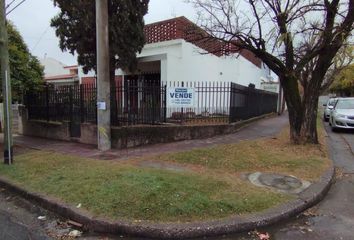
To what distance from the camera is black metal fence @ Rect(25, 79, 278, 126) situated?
35.9 feet

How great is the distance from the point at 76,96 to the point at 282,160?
7.24 m

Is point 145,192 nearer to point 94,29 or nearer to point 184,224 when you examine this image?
point 184,224

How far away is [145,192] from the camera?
5578 millimetres

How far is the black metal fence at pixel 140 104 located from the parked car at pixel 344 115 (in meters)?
4.04

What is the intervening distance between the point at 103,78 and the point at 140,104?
5.44 feet

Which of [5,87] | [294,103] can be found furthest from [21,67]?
[294,103]

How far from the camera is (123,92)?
10906mm

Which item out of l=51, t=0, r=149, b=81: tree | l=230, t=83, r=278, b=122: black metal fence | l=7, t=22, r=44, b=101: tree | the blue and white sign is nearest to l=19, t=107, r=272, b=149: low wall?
l=230, t=83, r=278, b=122: black metal fence

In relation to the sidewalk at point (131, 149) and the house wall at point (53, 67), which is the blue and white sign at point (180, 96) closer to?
the sidewalk at point (131, 149)

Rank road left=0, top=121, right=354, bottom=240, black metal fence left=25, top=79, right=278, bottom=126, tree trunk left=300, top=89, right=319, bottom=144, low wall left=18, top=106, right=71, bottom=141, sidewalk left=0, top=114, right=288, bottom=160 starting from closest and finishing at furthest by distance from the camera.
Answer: road left=0, top=121, right=354, bottom=240 → sidewalk left=0, top=114, right=288, bottom=160 → tree trunk left=300, top=89, right=319, bottom=144 → black metal fence left=25, top=79, right=278, bottom=126 → low wall left=18, top=106, right=71, bottom=141

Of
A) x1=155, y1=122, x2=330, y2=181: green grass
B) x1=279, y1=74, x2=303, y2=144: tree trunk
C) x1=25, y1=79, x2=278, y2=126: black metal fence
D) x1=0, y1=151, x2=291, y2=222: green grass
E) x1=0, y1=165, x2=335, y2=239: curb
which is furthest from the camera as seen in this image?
x1=25, y1=79, x2=278, y2=126: black metal fence

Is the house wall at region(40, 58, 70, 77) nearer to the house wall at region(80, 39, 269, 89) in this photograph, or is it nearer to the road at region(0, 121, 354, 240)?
the house wall at region(80, 39, 269, 89)

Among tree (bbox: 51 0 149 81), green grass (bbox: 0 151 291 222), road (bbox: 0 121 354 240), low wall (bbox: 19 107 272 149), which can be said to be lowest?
road (bbox: 0 121 354 240)

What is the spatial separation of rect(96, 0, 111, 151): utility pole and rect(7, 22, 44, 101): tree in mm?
3469
